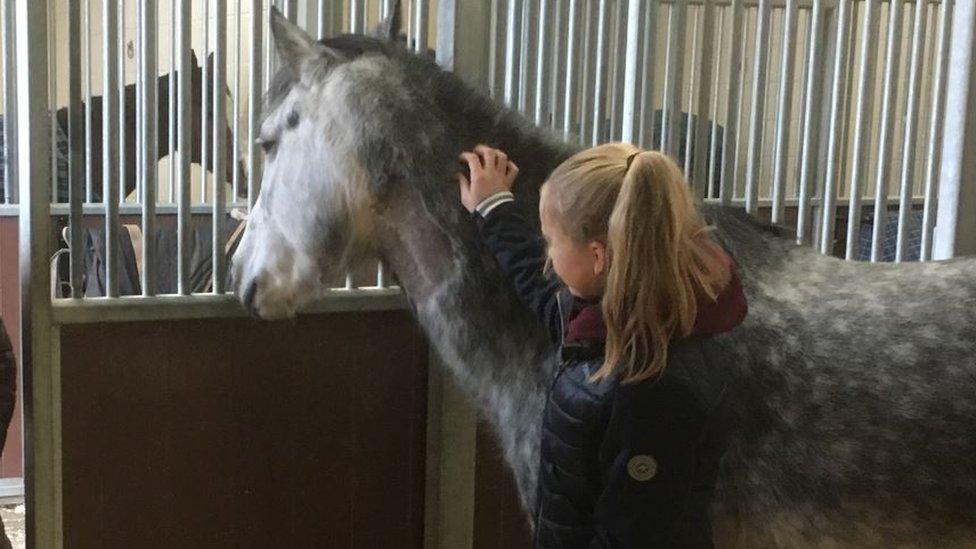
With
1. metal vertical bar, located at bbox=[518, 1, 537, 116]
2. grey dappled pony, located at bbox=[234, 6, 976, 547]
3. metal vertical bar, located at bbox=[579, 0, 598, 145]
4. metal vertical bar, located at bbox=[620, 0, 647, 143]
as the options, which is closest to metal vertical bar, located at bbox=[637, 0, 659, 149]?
metal vertical bar, located at bbox=[620, 0, 647, 143]

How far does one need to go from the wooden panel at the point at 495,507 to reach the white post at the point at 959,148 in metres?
1.11

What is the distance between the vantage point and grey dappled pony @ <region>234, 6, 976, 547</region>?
54.7 inches

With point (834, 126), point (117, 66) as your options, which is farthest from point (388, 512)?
point (834, 126)

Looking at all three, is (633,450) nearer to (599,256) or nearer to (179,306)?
(599,256)

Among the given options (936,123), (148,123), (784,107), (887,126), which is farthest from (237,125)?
(936,123)

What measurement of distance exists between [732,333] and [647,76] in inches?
33.1

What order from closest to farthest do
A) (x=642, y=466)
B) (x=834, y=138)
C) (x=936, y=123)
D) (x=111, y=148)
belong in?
(x=642, y=466) < (x=111, y=148) < (x=834, y=138) < (x=936, y=123)

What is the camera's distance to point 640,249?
118 cm

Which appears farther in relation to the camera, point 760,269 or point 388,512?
point 388,512

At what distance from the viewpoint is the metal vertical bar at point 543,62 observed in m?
2.06

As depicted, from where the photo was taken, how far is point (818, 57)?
2211mm

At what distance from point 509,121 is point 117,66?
687 millimetres

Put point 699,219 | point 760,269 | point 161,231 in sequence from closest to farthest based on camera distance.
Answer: point 699,219 < point 760,269 < point 161,231

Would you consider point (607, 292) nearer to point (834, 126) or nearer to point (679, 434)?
point (679, 434)
